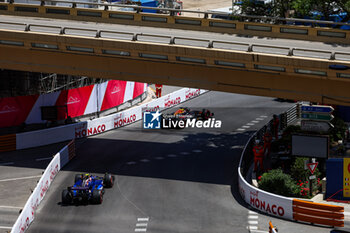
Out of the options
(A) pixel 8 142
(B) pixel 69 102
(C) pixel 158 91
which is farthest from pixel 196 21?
(C) pixel 158 91

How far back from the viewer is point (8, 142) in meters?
42.9

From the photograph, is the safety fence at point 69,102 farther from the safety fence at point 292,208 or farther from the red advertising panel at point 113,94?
the safety fence at point 292,208

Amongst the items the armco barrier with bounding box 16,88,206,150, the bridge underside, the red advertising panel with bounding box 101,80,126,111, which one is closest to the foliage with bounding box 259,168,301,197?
the bridge underside

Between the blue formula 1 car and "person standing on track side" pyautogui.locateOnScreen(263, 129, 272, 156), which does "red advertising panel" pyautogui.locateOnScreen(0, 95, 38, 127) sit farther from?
"person standing on track side" pyautogui.locateOnScreen(263, 129, 272, 156)

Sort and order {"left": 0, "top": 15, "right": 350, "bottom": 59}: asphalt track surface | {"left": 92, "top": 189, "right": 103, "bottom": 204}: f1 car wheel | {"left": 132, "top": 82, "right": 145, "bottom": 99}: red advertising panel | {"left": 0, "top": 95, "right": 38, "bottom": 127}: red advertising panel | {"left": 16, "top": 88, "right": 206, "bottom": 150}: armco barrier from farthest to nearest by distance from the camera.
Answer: {"left": 132, "top": 82, "right": 145, "bottom": 99}: red advertising panel
{"left": 0, "top": 95, "right": 38, "bottom": 127}: red advertising panel
{"left": 16, "top": 88, "right": 206, "bottom": 150}: armco barrier
{"left": 0, "top": 15, "right": 350, "bottom": 59}: asphalt track surface
{"left": 92, "top": 189, "right": 103, "bottom": 204}: f1 car wheel

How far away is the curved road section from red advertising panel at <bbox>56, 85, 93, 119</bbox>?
437 centimetres

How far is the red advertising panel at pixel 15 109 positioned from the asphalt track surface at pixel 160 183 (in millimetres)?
5595

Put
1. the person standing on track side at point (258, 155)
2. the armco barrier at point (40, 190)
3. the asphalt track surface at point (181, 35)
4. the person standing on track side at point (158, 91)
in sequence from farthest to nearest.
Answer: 1. the person standing on track side at point (158, 91)
2. the asphalt track surface at point (181, 35)
3. the person standing on track side at point (258, 155)
4. the armco barrier at point (40, 190)

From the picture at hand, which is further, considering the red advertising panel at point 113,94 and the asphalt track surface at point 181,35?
the red advertising panel at point 113,94

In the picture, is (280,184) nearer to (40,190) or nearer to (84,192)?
(84,192)

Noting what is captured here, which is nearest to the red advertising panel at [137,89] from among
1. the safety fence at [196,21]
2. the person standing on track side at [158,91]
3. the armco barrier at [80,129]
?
the person standing on track side at [158,91]

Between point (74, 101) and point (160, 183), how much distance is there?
1684 centimetres

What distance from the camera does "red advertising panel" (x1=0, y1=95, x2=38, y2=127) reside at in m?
46.2

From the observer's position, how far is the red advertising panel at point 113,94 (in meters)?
53.0
